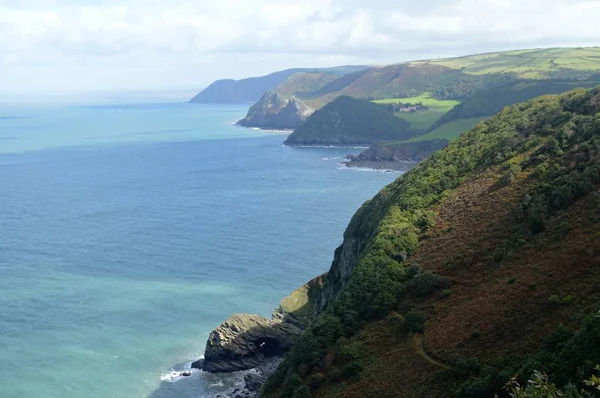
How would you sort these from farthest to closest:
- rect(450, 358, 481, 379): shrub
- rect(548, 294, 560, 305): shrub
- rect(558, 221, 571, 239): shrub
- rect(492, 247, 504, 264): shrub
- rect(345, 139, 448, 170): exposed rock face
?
rect(345, 139, 448, 170): exposed rock face → rect(492, 247, 504, 264): shrub → rect(558, 221, 571, 239): shrub → rect(548, 294, 560, 305): shrub → rect(450, 358, 481, 379): shrub

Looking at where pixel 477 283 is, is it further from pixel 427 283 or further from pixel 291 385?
pixel 291 385

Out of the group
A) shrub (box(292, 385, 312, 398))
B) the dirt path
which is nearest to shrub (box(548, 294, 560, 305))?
the dirt path

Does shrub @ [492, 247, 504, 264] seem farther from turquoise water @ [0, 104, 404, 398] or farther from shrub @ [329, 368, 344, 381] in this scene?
turquoise water @ [0, 104, 404, 398]

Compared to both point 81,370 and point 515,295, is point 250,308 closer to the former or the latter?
point 81,370

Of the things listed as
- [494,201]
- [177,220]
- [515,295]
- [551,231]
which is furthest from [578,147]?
[177,220]

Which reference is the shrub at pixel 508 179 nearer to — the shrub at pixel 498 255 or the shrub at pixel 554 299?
the shrub at pixel 498 255
